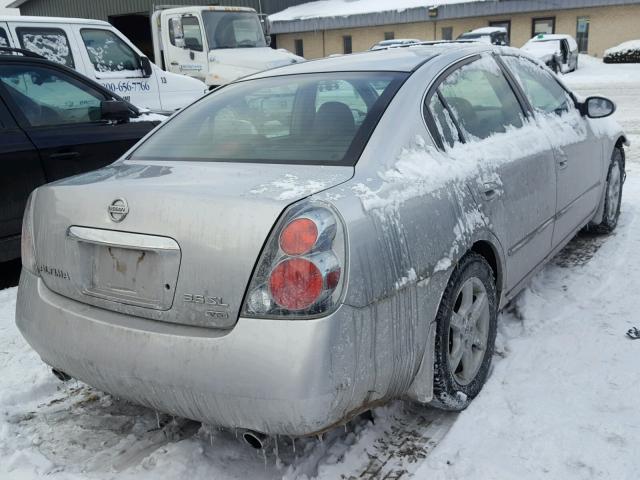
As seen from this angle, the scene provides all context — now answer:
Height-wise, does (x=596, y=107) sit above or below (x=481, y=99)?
below

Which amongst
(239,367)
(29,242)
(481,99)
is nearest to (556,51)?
(481,99)

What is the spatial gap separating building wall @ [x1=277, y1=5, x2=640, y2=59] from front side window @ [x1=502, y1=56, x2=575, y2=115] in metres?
27.7

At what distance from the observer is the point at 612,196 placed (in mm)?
5094

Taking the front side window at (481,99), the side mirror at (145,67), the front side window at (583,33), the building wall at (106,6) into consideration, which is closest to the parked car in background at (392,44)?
the front side window at (481,99)

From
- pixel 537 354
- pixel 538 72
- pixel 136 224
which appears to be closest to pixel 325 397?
pixel 136 224

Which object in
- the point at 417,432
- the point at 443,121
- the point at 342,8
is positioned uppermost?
the point at 342,8

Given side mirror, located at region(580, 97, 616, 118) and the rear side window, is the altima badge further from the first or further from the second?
side mirror, located at region(580, 97, 616, 118)

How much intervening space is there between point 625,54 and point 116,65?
73.7 ft

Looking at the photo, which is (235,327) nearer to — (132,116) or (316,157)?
(316,157)

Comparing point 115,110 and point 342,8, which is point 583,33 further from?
point 115,110

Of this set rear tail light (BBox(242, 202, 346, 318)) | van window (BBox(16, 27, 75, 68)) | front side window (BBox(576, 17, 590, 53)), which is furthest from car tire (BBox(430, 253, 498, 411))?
front side window (BBox(576, 17, 590, 53))

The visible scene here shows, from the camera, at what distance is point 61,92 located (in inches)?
212

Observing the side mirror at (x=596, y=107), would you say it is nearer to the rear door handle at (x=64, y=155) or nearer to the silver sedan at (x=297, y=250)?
the silver sedan at (x=297, y=250)

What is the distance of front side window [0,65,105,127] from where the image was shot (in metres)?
5.01
